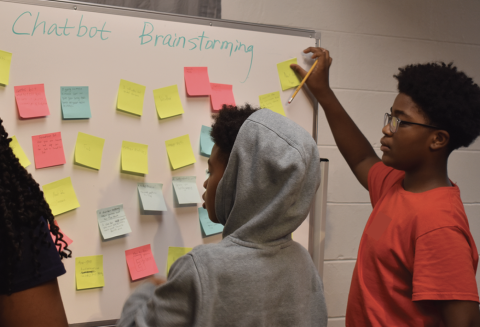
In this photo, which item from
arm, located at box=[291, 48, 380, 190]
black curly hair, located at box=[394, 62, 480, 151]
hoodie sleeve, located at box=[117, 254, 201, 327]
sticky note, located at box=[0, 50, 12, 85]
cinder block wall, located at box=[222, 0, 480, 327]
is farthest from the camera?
cinder block wall, located at box=[222, 0, 480, 327]

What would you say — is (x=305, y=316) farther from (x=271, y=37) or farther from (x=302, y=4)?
(x=302, y=4)

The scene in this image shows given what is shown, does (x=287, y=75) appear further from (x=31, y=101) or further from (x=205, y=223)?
(x=31, y=101)

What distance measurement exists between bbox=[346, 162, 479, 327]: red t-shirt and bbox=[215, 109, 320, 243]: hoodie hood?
33 centimetres

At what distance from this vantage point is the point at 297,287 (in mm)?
831

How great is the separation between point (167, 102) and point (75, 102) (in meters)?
0.28

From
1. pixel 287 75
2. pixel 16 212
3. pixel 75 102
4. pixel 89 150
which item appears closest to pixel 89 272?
pixel 89 150

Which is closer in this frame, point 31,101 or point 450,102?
point 450,102

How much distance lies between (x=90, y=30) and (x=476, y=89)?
1.13 m

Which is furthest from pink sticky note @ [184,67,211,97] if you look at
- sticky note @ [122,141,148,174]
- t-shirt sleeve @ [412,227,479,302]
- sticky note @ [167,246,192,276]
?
t-shirt sleeve @ [412,227,479,302]

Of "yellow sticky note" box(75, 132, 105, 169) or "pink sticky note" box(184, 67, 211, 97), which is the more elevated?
"pink sticky note" box(184, 67, 211, 97)

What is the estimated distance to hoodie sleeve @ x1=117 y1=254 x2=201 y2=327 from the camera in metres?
0.73

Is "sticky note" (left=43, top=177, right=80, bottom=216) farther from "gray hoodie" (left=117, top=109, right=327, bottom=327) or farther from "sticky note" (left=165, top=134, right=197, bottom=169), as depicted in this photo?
"gray hoodie" (left=117, top=109, right=327, bottom=327)

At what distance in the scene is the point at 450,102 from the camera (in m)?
1.01

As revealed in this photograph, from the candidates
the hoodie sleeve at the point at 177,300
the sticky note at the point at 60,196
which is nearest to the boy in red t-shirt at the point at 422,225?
the hoodie sleeve at the point at 177,300
